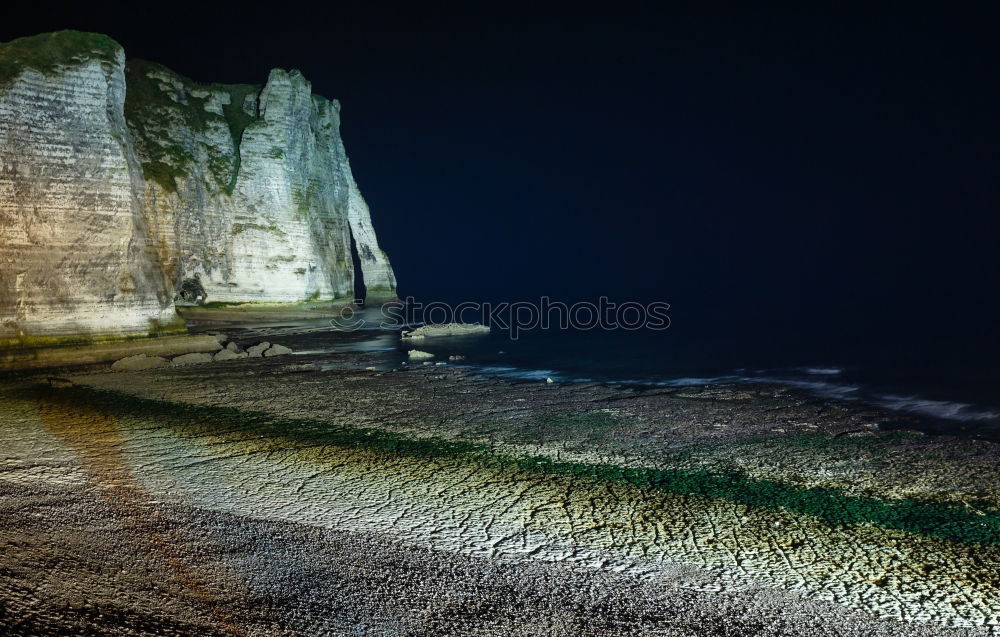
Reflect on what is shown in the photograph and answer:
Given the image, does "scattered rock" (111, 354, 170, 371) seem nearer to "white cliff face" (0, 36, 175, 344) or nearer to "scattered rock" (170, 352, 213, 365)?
"scattered rock" (170, 352, 213, 365)

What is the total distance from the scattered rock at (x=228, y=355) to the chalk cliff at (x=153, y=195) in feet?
10.2

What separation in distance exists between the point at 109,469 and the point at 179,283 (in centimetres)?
2864

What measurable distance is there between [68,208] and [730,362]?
74.4 ft

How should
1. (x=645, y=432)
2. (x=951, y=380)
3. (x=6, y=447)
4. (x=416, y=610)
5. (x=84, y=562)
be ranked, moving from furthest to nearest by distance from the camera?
(x=951, y=380) < (x=645, y=432) < (x=6, y=447) < (x=84, y=562) < (x=416, y=610)

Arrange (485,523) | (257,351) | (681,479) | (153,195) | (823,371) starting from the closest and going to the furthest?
(485,523), (681,479), (823,371), (257,351), (153,195)

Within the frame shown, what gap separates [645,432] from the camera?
35.6 ft

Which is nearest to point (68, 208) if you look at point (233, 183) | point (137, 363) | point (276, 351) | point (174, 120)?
point (137, 363)

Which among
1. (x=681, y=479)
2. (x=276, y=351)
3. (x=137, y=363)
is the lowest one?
(x=681, y=479)

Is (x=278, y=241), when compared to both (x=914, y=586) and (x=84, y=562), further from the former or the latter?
(x=914, y=586)

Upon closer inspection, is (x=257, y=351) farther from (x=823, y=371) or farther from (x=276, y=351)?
(x=823, y=371)

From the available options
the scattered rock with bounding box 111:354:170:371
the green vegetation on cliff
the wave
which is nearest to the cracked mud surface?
the wave

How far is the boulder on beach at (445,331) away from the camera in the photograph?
96.9ft

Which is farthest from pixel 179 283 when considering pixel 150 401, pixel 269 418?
pixel 269 418

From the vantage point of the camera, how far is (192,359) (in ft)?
61.0
